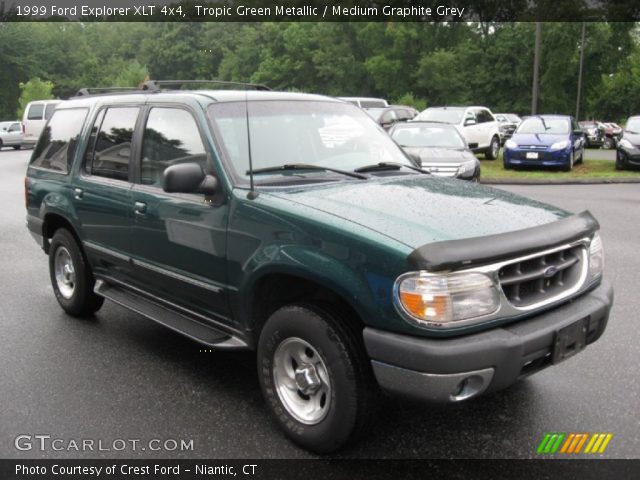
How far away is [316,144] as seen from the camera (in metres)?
4.27

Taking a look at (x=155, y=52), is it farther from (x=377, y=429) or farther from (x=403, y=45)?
(x=377, y=429)

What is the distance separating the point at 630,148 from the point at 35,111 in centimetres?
2210

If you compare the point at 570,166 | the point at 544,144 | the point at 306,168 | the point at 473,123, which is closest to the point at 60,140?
the point at 306,168

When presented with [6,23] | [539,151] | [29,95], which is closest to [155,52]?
[29,95]

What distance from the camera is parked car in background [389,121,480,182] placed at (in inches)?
492

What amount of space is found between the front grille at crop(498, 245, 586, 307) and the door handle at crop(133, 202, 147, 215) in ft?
7.98

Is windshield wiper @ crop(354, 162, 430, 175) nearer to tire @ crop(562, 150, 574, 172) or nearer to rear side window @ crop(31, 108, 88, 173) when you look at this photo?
rear side window @ crop(31, 108, 88, 173)

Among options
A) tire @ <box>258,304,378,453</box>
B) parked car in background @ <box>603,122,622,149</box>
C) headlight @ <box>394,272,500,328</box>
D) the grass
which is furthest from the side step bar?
parked car in background @ <box>603,122,622,149</box>

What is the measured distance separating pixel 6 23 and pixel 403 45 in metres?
40.8

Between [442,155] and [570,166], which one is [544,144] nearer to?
[570,166]

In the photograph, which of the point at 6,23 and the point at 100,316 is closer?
the point at 100,316

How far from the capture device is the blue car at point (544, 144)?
57.7 ft

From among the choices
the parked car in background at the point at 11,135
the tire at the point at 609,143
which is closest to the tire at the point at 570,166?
the tire at the point at 609,143

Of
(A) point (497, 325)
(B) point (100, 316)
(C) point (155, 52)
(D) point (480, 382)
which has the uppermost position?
(C) point (155, 52)
